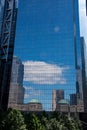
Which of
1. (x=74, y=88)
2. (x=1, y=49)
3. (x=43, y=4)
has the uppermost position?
(x=43, y=4)

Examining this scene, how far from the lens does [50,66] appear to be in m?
107

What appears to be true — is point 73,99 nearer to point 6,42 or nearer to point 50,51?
point 50,51

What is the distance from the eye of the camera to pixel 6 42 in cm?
11969

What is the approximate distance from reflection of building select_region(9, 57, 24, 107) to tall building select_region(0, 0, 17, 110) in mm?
3475

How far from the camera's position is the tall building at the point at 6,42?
363 ft

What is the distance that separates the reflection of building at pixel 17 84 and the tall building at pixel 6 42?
11.4ft

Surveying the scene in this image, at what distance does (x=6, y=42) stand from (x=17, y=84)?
909 inches

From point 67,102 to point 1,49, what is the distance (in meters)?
38.3

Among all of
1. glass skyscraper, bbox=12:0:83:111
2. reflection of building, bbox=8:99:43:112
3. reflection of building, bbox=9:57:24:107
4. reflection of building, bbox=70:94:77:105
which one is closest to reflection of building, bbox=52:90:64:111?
glass skyscraper, bbox=12:0:83:111

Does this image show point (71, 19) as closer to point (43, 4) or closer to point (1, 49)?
point (43, 4)

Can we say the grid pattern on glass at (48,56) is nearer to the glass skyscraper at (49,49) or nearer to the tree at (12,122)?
the glass skyscraper at (49,49)

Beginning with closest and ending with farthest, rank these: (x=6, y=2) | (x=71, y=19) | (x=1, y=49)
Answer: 1. (x=71, y=19)
2. (x=1, y=49)
3. (x=6, y=2)

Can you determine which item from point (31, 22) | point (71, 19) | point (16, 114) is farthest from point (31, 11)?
point (16, 114)

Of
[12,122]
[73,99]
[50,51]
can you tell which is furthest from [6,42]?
[12,122]
